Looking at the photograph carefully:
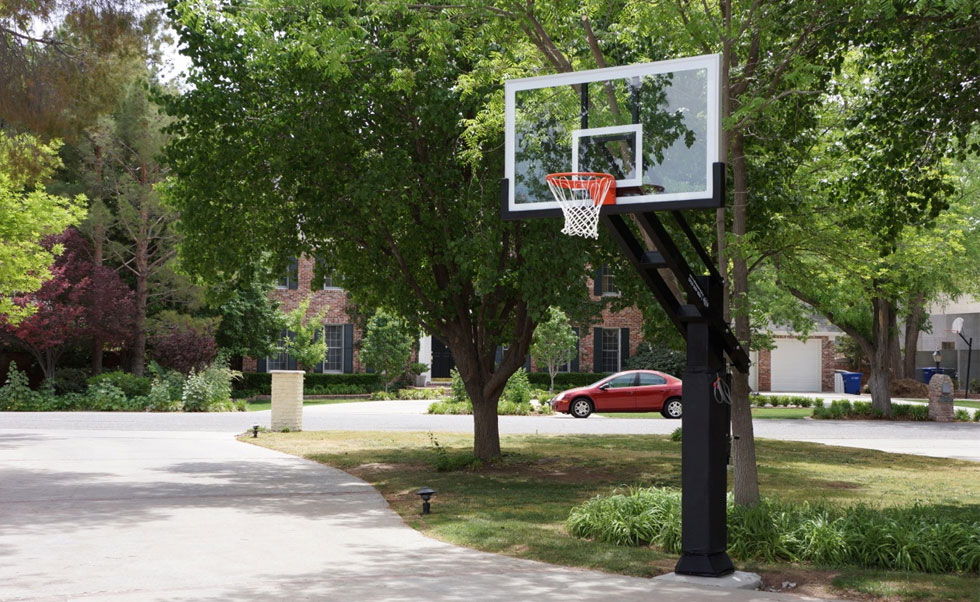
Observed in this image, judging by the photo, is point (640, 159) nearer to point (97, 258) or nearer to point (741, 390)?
point (741, 390)

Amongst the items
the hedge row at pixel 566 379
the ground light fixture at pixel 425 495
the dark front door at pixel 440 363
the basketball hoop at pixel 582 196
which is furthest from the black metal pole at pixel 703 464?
the dark front door at pixel 440 363

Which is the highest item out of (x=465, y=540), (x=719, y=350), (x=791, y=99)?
(x=791, y=99)

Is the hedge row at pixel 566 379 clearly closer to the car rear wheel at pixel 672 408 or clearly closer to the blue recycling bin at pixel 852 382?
the car rear wheel at pixel 672 408

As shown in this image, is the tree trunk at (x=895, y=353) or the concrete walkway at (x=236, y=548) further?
the tree trunk at (x=895, y=353)

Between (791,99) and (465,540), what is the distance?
7.06 meters

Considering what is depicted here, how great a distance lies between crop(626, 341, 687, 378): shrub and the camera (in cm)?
4144

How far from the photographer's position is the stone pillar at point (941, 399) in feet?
97.4

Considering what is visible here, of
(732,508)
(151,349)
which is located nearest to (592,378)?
(151,349)

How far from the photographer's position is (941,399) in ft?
97.7

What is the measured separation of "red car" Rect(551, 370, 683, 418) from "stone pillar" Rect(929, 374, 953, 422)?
7629 mm

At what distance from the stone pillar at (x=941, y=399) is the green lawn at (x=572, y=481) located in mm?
10492

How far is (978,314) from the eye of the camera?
49.2m

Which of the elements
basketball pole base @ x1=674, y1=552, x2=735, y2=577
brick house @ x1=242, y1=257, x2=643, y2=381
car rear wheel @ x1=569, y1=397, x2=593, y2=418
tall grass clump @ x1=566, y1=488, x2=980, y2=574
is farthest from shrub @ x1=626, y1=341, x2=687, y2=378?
basketball pole base @ x1=674, y1=552, x2=735, y2=577

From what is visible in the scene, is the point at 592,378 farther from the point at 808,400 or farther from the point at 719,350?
the point at 719,350
